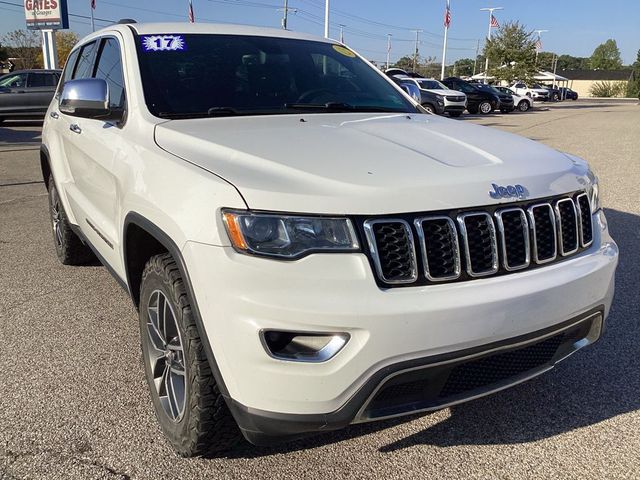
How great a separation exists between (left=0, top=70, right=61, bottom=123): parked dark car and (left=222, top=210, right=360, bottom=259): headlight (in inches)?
684

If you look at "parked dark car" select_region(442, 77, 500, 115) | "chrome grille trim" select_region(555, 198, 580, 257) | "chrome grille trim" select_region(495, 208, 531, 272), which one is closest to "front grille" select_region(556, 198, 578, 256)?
"chrome grille trim" select_region(555, 198, 580, 257)

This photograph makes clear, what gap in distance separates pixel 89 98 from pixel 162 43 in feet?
1.93

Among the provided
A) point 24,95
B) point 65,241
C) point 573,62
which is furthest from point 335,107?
point 573,62

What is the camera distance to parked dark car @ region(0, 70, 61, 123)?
56.6ft

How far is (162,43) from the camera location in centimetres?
329

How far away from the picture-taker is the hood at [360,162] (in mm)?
1980

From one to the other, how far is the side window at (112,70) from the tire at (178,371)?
3.79 ft

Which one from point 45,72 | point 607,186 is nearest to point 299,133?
point 607,186

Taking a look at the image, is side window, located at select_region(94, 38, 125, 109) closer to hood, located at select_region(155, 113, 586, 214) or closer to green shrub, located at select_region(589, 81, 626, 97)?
hood, located at select_region(155, 113, 586, 214)

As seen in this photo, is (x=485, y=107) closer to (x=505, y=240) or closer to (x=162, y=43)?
(x=162, y=43)

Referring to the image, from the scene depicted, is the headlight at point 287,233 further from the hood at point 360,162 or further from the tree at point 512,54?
the tree at point 512,54

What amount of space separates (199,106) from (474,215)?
1609 millimetres

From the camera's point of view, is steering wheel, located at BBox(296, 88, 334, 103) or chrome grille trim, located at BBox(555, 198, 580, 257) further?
steering wheel, located at BBox(296, 88, 334, 103)

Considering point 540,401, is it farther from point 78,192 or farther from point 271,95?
point 78,192
